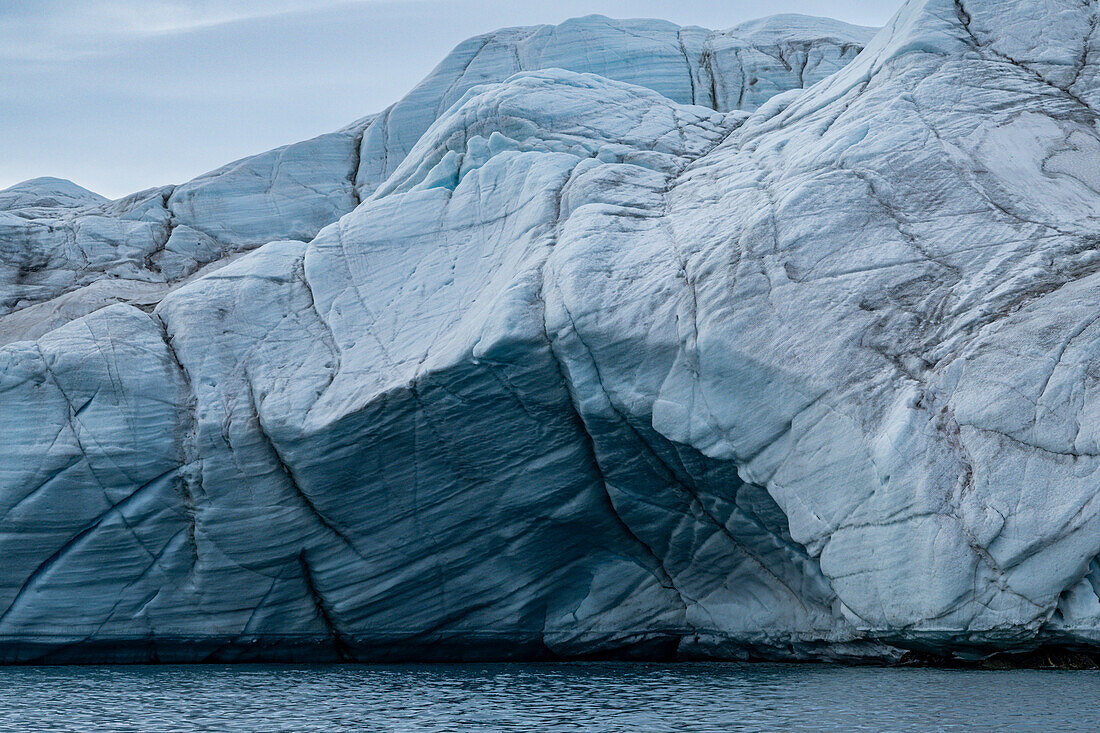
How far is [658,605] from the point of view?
13414 millimetres

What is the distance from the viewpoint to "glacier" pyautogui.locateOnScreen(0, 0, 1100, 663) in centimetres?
983

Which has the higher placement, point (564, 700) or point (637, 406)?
point (637, 406)

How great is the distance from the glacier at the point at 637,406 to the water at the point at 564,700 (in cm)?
78

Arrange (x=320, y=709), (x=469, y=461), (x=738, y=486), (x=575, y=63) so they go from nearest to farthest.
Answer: (x=320, y=709), (x=738, y=486), (x=469, y=461), (x=575, y=63)

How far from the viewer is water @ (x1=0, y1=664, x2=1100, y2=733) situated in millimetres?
7758

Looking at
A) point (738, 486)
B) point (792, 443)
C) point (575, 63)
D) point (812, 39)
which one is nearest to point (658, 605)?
point (738, 486)

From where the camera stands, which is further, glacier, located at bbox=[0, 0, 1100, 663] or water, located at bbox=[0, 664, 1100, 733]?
glacier, located at bbox=[0, 0, 1100, 663]

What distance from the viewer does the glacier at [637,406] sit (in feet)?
32.2

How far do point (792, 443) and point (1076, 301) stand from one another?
2.99 meters

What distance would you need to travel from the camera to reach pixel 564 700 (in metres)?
9.45

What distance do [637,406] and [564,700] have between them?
3.46 metres

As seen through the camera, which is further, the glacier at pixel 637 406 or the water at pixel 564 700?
the glacier at pixel 637 406

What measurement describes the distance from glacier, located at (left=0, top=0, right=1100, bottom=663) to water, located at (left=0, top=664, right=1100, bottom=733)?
2.56 feet

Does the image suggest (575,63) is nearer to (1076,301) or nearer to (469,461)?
(469,461)
